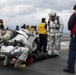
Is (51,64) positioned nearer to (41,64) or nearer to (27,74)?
(41,64)

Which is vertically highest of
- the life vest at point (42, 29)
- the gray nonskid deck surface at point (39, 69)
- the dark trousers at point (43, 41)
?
the life vest at point (42, 29)

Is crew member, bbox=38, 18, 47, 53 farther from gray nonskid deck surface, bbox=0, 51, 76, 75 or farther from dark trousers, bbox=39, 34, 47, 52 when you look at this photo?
gray nonskid deck surface, bbox=0, 51, 76, 75

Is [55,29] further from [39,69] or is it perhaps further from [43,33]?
[39,69]

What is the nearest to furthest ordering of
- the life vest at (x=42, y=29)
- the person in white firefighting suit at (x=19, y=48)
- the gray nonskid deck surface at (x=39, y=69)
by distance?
the gray nonskid deck surface at (x=39, y=69), the person in white firefighting suit at (x=19, y=48), the life vest at (x=42, y=29)

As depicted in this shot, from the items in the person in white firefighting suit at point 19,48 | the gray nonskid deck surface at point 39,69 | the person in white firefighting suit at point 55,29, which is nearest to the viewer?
the gray nonskid deck surface at point 39,69

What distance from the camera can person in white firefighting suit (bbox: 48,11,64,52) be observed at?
11891 mm

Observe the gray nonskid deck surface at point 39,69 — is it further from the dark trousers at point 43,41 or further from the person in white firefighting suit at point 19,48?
the dark trousers at point 43,41

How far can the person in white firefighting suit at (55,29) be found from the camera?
11.9 m

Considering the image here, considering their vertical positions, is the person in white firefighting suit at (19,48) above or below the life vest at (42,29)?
below

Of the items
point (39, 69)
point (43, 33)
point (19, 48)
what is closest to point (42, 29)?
point (43, 33)

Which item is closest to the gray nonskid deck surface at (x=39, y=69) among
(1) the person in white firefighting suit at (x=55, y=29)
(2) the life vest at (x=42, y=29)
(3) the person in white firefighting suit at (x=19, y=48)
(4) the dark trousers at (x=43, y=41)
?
(3) the person in white firefighting suit at (x=19, y=48)

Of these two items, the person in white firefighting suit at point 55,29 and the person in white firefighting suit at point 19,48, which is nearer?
the person in white firefighting suit at point 19,48

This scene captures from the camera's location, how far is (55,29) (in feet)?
39.9

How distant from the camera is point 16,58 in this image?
965 cm
